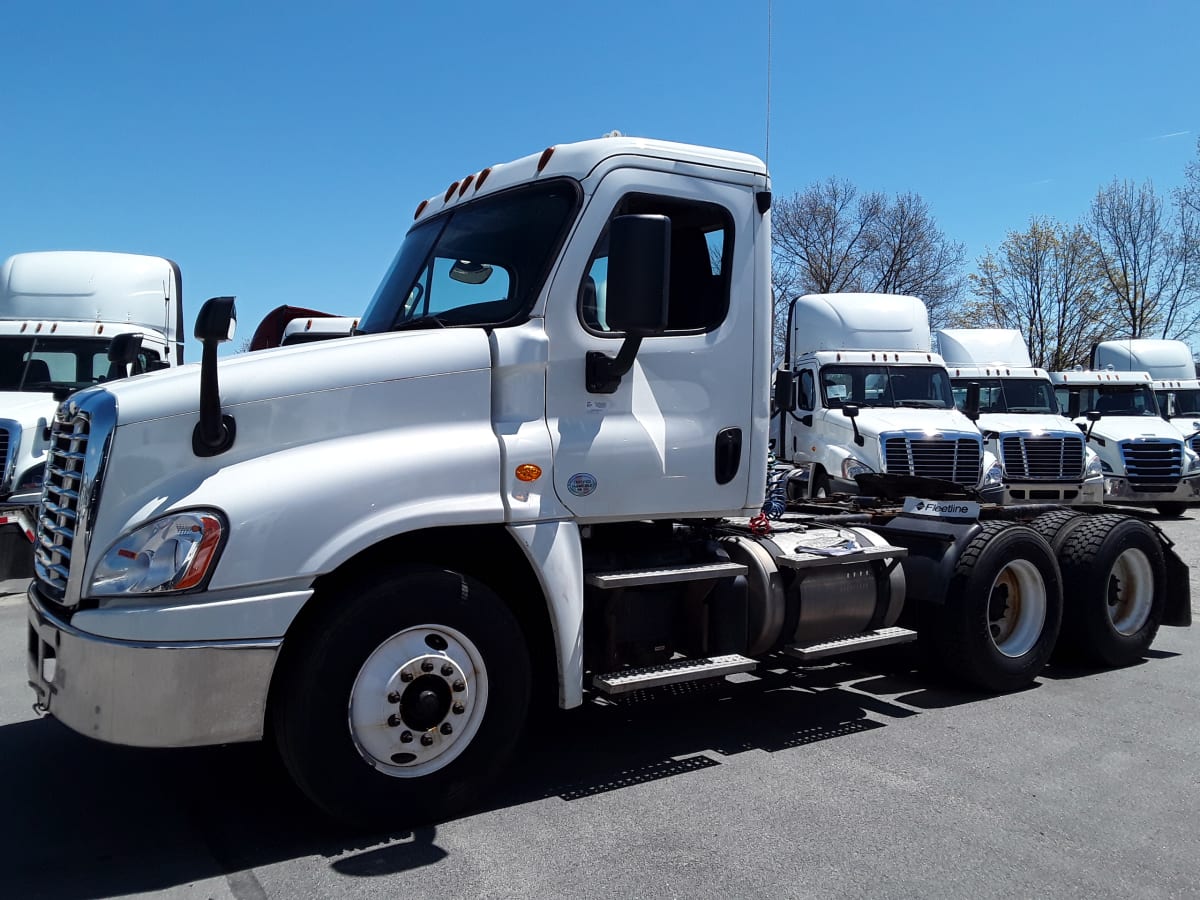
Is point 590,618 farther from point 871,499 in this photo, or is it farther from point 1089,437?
point 1089,437

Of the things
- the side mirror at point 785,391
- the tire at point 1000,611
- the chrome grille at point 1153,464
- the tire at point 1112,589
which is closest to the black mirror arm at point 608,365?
the side mirror at point 785,391

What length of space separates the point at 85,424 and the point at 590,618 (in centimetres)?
233

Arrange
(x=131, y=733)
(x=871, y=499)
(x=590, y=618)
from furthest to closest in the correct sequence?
(x=871, y=499) < (x=590, y=618) < (x=131, y=733)

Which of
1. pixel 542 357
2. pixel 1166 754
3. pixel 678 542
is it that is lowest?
pixel 1166 754

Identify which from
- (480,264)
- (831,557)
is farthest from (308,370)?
(831,557)

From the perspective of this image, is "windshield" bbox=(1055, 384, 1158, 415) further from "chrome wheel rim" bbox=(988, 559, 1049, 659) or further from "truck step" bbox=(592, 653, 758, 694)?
"truck step" bbox=(592, 653, 758, 694)

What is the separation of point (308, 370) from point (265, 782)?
205 cm

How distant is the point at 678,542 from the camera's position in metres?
5.26

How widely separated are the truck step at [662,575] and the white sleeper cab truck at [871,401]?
9023 mm

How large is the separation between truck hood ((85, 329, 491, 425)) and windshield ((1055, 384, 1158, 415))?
742 inches

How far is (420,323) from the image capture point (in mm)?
4848

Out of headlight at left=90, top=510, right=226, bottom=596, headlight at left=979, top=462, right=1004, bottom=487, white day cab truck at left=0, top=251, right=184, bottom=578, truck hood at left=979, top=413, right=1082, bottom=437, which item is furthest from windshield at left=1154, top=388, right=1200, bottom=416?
headlight at left=90, top=510, right=226, bottom=596

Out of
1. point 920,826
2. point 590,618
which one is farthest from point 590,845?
point 920,826

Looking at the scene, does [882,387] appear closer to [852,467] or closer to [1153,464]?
[852,467]
